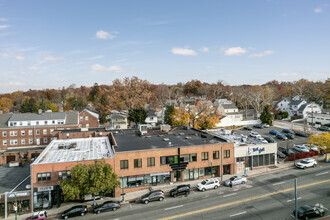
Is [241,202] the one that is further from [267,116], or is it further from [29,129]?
[29,129]

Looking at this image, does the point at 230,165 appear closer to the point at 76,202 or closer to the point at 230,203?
the point at 230,203

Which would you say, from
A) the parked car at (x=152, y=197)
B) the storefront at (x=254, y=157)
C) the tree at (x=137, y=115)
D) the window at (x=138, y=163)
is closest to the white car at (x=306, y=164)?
the storefront at (x=254, y=157)

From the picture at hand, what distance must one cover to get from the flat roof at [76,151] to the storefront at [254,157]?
23610 millimetres

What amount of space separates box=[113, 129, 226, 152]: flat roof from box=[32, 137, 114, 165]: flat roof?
265 cm

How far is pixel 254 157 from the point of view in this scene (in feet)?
140

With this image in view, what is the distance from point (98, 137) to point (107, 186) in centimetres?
1912

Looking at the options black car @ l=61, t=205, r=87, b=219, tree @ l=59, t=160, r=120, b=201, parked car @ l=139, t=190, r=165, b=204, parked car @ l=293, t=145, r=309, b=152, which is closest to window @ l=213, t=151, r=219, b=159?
parked car @ l=139, t=190, r=165, b=204

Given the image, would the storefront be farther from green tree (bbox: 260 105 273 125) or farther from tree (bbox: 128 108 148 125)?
green tree (bbox: 260 105 273 125)

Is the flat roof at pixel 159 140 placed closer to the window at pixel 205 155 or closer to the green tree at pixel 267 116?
the window at pixel 205 155

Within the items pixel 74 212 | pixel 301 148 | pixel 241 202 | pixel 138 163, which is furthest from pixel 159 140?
pixel 301 148

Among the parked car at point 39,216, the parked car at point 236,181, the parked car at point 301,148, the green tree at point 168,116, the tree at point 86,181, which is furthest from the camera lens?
the green tree at point 168,116

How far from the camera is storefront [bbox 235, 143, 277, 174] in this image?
41.5 meters

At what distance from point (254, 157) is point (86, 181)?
101 feet

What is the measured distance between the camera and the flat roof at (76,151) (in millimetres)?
33281
